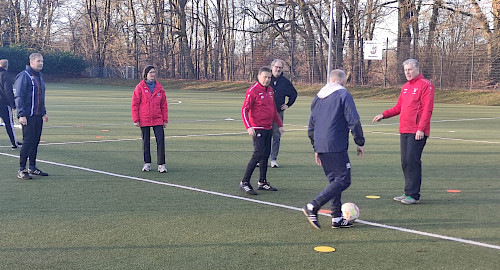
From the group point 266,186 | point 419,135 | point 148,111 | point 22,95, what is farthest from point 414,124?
point 22,95

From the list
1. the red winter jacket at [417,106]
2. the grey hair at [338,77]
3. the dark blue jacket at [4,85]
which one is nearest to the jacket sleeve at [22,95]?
the dark blue jacket at [4,85]

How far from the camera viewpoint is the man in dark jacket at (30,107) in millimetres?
8922

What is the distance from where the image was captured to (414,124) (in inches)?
299

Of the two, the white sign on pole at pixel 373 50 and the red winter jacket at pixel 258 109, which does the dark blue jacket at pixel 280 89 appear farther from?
the white sign on pole at pixel 373 50

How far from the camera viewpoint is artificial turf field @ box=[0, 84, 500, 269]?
17.5 ft

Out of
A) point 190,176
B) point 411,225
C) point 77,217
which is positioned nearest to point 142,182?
point 190,176

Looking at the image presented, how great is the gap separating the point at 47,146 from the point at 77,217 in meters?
6.53

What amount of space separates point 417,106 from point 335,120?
1.88 m

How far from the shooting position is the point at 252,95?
317 inches

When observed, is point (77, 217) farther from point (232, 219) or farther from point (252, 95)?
point (252, 95)

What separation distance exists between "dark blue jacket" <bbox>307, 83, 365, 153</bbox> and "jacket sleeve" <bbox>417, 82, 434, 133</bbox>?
157 cm

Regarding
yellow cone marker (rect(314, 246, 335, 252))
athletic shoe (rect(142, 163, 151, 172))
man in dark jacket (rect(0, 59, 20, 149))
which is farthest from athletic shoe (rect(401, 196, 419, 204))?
man in dark jacket (rect(0, 59, 20, 149))

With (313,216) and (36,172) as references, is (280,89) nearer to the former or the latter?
(313,216)

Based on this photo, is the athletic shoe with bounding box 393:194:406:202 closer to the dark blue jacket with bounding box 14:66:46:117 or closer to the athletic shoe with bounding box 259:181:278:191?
the athletic shoe with bounding box 259:181:278:191
